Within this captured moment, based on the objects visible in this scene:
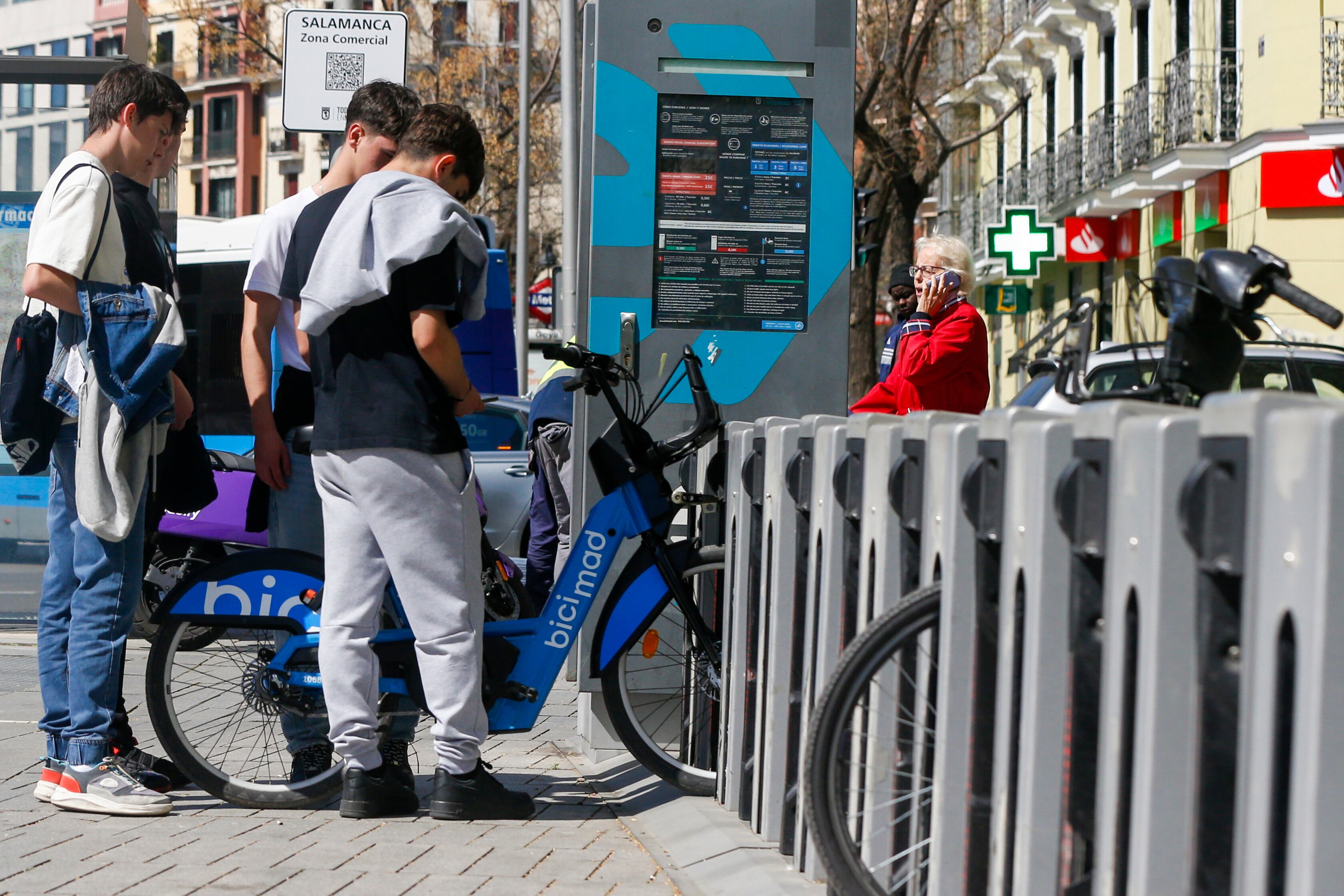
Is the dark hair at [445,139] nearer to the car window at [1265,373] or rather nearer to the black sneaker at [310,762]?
the black sneaker at [310,762]

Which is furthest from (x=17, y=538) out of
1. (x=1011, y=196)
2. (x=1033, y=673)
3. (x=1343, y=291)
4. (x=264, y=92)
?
(x=264, y=92)

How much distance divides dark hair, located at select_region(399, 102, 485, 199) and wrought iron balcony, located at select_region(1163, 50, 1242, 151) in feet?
77.7

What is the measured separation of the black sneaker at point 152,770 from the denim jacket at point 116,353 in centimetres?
99

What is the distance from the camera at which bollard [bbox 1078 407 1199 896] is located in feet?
8.50

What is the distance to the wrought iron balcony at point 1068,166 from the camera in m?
34.7

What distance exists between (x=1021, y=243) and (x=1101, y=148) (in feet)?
37.6

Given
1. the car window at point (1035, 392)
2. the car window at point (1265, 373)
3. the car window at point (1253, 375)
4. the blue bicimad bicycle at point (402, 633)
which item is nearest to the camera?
the blue bicimad bicycle at point (402, 633)

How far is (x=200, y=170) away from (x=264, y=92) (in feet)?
18.8

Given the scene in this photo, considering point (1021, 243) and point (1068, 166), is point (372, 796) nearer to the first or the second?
point (1021, 243)

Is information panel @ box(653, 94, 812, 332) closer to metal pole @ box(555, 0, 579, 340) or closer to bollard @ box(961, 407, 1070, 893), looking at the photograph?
bollard @ box(961, 407, 1070, 893)

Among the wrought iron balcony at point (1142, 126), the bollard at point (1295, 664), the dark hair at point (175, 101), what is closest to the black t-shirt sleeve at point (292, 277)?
the dark hair at point (175, 101)

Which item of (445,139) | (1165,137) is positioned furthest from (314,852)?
(1165,137)

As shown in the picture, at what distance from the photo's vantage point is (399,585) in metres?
4.98

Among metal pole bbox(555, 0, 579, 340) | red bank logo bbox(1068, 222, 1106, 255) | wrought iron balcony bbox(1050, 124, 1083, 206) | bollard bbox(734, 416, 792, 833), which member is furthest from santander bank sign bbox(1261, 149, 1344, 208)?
bollard bbox(734, 416, 792, 833)
